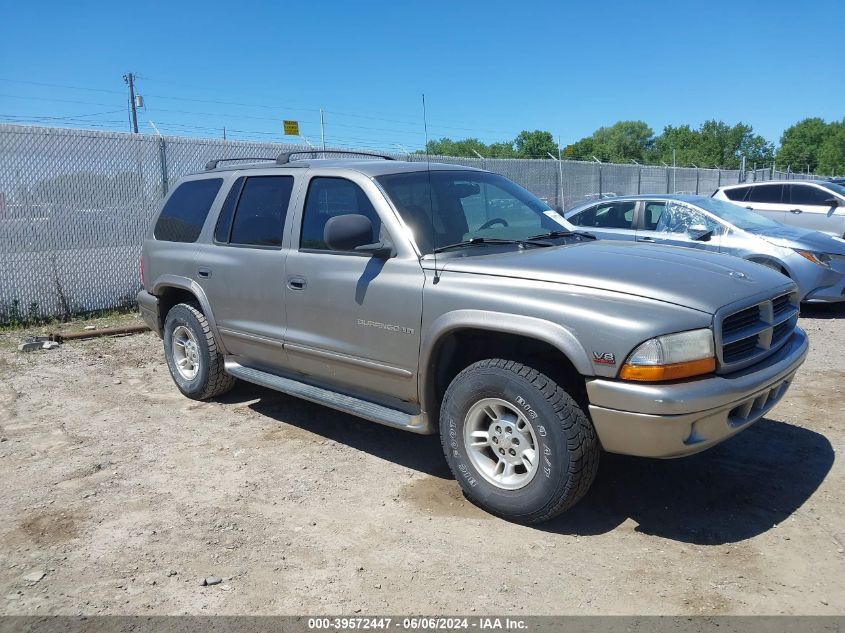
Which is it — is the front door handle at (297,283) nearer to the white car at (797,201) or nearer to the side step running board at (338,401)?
the side step running board at (338,401)

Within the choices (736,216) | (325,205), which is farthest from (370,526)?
(736,216)

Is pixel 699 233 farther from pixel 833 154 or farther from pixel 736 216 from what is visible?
pixel 833 154

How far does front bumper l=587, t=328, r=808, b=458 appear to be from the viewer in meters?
3.09

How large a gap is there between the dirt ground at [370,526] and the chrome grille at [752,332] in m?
0.88

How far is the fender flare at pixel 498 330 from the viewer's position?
3236 mm

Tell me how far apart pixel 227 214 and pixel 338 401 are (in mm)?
1907

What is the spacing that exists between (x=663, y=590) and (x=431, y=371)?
1595 mm

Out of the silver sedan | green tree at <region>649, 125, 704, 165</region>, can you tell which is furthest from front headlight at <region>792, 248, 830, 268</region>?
green tree at <region>649, 125, 704, 165</region>

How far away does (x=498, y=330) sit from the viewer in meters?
3.51

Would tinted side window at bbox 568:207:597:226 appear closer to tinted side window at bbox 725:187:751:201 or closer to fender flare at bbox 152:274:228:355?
tinted side window at bbox 725:187:751:201

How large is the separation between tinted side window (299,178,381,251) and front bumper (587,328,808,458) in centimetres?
196

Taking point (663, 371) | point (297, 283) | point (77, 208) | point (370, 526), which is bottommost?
point (370, 526)

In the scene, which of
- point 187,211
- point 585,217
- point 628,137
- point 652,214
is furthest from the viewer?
point 628,137

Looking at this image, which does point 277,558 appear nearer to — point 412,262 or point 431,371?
point 431,371
